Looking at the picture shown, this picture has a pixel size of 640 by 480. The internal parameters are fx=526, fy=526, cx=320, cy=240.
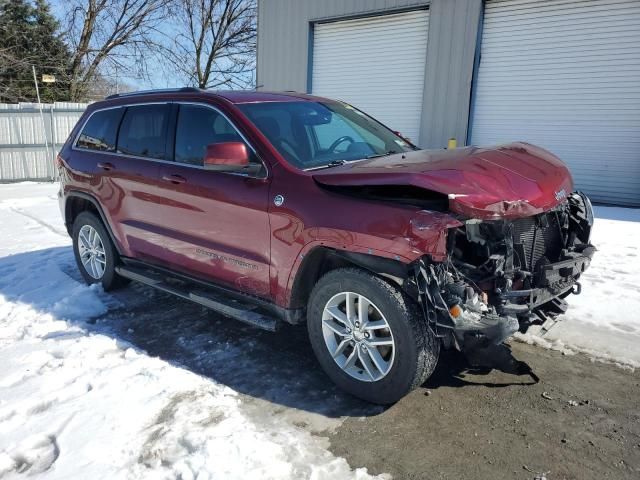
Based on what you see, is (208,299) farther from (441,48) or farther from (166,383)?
(441,48)

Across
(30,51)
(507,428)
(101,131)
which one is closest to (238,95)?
(101,131)

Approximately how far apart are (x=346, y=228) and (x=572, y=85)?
916 centimetres

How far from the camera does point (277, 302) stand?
3.63m

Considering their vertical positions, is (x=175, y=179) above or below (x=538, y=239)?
above

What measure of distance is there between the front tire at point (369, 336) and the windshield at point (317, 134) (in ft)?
3.14

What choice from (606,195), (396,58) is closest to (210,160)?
(606,195)

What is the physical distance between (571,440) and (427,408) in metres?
0.80

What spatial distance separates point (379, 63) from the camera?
42.8ft

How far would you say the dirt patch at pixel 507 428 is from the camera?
268 centimetres

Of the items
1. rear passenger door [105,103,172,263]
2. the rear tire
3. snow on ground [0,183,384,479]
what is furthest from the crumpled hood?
the rear tire

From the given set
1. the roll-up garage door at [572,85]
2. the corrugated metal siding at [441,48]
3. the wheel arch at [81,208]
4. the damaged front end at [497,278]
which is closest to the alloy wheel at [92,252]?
the wheel arch at [81,208]

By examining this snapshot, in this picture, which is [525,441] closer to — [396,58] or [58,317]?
[58,317]

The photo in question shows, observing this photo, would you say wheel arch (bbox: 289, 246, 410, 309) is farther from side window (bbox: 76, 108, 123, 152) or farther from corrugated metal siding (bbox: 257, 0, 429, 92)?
corrugated metal siding (bbox: 257, 0, 429, 92)

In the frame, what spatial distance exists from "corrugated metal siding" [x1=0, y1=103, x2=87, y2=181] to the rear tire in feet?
38.1
